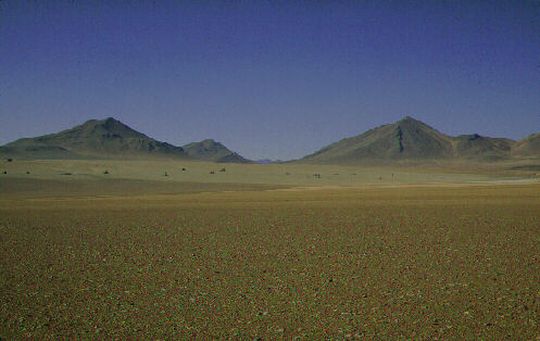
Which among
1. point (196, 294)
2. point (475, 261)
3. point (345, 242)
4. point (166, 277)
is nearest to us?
point (196, 294)

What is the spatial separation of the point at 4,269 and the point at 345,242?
28.2 ft

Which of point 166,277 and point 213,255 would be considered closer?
point 166,277

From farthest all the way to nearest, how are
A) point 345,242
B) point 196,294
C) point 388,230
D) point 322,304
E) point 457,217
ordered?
point 457,217 → point 388,230 → point 345,242 → point 196,294 → point 322,304

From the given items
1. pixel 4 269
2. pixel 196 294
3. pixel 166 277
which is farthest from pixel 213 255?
pixel 4 269

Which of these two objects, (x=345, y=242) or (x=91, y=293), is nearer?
(x=91, y=293)

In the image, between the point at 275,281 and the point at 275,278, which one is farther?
the point at 275,278

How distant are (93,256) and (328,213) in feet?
39.5

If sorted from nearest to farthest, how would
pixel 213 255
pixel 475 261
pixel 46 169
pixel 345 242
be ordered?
pixel 475 261
pixel 213 255
pixel 345 242
pixel 46 169

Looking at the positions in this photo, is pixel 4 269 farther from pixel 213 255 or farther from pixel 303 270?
pixel 303 270

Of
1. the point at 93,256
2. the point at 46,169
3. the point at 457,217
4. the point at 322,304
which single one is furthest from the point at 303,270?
the point at 46,169

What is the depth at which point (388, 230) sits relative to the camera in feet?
54.6

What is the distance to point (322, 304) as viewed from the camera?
8.66m

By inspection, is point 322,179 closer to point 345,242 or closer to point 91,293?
point 345,242

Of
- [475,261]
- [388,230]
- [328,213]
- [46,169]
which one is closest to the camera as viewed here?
[475,261]
